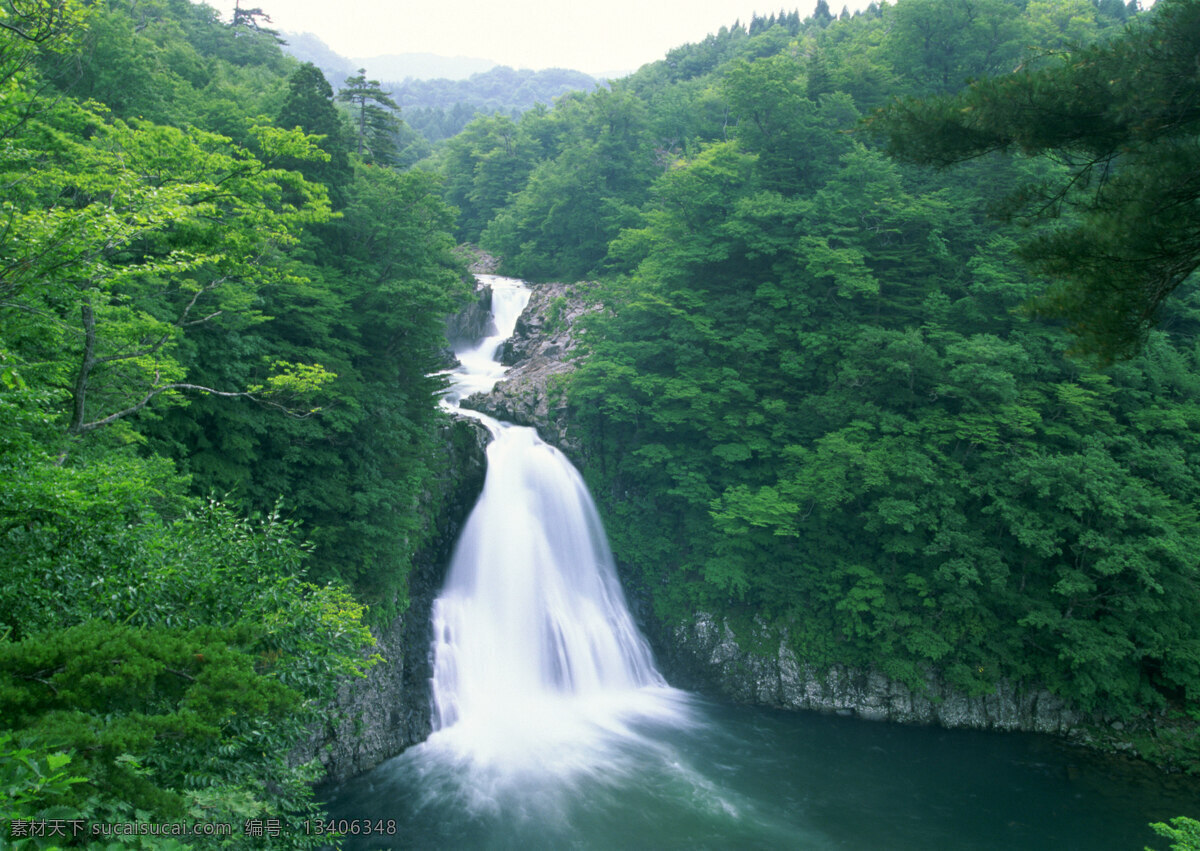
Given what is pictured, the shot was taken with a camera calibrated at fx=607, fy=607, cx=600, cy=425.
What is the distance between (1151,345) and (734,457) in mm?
9931

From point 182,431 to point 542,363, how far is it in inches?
497

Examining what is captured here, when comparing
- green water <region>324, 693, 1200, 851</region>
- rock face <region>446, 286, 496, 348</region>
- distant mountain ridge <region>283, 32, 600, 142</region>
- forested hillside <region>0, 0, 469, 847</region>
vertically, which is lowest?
green water <region>324, 693, 1200, 851</region>

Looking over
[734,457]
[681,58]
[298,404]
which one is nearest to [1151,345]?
[734,457]

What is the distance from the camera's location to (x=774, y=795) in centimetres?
1140

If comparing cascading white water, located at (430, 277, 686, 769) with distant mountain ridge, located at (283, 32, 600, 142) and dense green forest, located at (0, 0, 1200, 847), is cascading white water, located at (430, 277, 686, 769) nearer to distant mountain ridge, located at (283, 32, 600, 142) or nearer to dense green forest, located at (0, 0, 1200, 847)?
dense green forest, located at (0, 0, 1200, 847)

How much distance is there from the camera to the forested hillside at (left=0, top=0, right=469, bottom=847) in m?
3.75

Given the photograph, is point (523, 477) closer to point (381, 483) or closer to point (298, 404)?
point (381, 483)

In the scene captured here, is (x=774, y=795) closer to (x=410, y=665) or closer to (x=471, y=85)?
(x=410, y=665)

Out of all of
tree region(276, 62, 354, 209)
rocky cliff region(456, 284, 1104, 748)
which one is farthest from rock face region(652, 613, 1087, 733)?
tree region(276, 62, 354, 209)

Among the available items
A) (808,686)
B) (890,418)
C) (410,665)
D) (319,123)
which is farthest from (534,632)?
(319,123)

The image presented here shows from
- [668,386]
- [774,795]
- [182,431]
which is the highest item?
[668,386]

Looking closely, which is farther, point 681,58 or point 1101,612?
point 681,58

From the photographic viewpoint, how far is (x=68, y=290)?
586cm

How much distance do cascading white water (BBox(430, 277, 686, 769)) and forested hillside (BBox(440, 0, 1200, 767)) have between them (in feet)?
4.48
